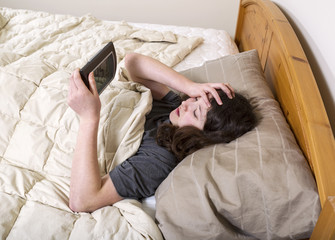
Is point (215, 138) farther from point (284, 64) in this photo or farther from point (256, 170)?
point (284, 64)

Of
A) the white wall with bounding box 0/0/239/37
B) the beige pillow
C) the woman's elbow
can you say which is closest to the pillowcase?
the woman's elbow

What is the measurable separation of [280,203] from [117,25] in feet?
5.19

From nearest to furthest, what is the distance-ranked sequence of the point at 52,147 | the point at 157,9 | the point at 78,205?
the point at 78,205, the point at 52,147, the point at 157,9

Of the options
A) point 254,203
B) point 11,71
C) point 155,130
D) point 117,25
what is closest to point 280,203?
point 254,203

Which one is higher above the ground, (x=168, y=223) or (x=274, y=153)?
(x=274, y=153)

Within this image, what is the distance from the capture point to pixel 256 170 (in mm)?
759

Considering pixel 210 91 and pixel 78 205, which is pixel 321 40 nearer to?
pixel 210 91

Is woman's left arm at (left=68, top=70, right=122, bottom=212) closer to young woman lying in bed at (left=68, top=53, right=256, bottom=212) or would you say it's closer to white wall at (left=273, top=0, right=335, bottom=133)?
young woman lying in bed at (left=68, top=53, right=256, bottom=212)

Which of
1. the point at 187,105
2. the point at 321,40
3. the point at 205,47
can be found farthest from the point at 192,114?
the point at 205,47

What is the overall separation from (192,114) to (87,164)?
1.23 feet

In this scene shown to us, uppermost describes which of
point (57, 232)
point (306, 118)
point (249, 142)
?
point (306, 118)

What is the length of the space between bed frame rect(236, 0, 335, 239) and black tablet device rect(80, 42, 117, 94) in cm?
58

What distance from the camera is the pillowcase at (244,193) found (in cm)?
72

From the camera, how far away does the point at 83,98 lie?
88 cm
